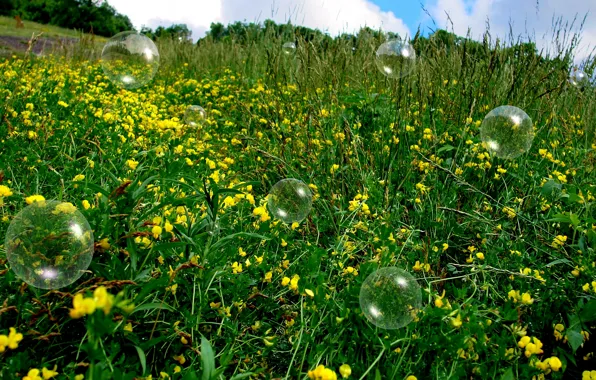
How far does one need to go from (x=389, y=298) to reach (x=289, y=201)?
848 millimetres

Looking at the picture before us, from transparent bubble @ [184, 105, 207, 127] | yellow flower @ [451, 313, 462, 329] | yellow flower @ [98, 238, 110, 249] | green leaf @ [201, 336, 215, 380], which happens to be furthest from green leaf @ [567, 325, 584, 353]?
transparent bubble @ [184, 105, 207, 127]

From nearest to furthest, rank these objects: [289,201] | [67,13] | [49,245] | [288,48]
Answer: [49,245], [289,201], [288,48], [67,13]

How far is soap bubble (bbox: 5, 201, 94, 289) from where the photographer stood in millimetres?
1293

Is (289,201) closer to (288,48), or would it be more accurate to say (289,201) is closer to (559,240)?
(559,240)

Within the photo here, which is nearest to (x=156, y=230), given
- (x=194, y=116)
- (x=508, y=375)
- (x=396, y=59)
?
(x=508, y=375)

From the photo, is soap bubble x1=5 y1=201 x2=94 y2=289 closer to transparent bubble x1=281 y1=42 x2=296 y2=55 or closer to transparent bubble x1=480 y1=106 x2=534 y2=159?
transparent bubble x1=480 y1=106 x2=534 y2=159

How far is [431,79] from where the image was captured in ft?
12.6

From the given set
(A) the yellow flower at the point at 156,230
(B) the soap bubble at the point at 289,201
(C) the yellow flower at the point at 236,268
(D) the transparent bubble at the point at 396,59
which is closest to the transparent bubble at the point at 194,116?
(D) the transparent bubble at the point at 396,59

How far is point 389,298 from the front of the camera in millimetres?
1423

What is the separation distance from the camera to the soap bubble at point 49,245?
1293mm

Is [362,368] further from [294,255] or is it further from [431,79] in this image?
[431,79]

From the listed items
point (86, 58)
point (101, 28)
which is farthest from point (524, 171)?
point (101, 28)

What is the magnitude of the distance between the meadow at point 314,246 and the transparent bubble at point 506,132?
11cm

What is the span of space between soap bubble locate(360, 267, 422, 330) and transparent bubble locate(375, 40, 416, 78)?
2.03 meters
